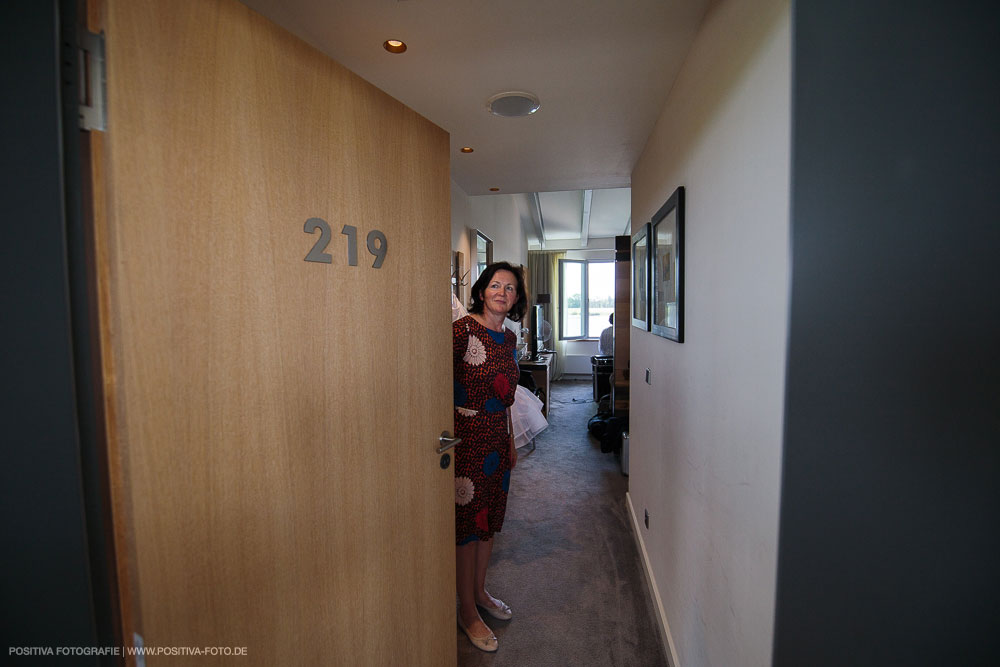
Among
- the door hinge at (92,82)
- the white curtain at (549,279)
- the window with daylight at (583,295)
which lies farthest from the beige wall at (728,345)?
the window with daylight at (583,295)

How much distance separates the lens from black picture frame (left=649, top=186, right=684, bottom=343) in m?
1.56

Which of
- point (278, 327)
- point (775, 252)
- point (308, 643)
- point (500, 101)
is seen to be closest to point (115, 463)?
point (278, 327)

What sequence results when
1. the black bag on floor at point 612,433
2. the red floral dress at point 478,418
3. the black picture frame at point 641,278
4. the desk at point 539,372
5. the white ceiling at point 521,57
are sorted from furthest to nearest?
the desk at point 539,372
the black bag on floor at point 612,433
the black picture frame at point 641,278
the red floral dress at point 478,418
the white ceiling at point 521,57

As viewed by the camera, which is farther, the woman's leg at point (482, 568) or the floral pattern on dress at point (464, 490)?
the woman's leg at point (482, 568)

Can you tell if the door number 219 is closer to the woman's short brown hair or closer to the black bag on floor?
the woman's short brown hair

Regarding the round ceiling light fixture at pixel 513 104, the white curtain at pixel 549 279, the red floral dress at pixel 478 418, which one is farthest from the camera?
the white curtain at pixel 549 279

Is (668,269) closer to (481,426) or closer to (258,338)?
(481,426)

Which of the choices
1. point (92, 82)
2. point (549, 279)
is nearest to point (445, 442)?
point (92, 82)

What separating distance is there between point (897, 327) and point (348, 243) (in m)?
1.12

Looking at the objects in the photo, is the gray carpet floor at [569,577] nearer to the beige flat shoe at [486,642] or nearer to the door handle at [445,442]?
the beige flat shoe at [486,642]

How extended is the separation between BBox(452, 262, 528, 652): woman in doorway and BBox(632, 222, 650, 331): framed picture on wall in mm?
840

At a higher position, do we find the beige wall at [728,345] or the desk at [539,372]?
the beige wall at [728,345]

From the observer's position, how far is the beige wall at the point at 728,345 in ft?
2.68

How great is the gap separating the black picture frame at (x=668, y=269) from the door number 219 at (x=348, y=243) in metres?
1.09
